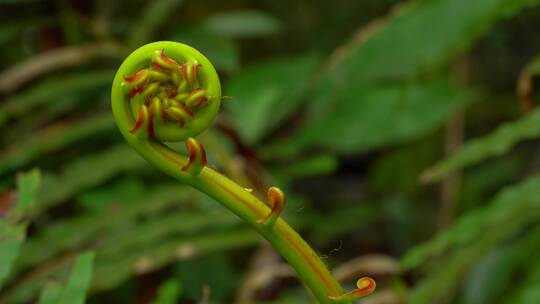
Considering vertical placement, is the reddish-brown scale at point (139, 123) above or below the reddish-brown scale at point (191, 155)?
above

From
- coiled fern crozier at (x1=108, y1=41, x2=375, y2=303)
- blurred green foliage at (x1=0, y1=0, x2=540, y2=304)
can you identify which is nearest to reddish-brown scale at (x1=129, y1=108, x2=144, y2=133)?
coiled fern crozier at (x1=108, y1=41, x2=375, y2=303)

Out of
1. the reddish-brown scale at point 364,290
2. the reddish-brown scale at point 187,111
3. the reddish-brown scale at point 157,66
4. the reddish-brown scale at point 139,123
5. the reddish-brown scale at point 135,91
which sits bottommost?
the reddish-brown scale at point 364,290

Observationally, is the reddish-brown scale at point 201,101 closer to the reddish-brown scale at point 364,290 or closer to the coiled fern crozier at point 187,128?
the coiled fern crozier at point 187,128

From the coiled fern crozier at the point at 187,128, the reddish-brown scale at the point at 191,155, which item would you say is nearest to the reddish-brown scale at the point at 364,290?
the coiled fern crozier at the point at 187,128

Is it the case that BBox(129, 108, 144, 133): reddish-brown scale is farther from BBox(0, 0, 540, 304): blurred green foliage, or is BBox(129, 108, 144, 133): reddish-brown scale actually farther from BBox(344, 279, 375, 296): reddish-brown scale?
BBox(0, 0, 540, 304): blurred green foliage

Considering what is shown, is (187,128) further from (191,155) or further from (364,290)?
(364,290)

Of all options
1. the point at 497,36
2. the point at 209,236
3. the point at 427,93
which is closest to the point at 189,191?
the point at 209,236

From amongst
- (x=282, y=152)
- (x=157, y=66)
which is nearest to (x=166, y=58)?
(x=157, y=66)
